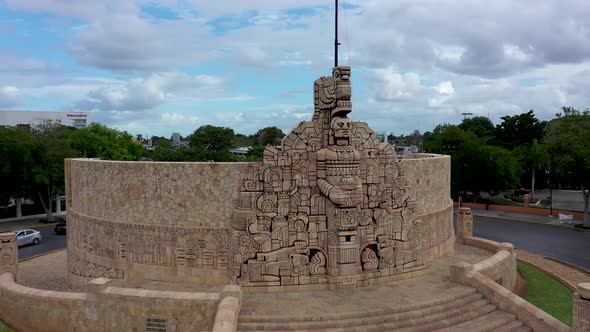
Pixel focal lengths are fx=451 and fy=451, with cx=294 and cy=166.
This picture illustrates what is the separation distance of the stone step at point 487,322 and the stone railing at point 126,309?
19.6 feet

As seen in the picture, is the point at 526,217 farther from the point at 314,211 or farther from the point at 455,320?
the point at 314,211

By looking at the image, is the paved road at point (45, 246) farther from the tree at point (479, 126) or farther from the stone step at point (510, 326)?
the tree at point (479, 126)

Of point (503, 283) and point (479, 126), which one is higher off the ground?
point (479, 126)

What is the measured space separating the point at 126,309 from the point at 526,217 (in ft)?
105

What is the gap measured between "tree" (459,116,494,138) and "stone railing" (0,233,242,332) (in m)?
57.8

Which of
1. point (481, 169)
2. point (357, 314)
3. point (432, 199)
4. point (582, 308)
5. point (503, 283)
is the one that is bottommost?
point (503, 283)

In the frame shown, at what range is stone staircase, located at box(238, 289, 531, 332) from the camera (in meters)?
11.8

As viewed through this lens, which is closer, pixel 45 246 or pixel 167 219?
pixel 167 219

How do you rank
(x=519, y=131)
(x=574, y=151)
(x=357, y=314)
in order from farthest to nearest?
1. (x=519, y=131)
2. (x=574, y=151)
3. (x=357, y=314)

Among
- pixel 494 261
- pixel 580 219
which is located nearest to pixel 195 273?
pixel 494 261

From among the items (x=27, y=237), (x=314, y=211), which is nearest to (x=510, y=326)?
(x=314, y=211)

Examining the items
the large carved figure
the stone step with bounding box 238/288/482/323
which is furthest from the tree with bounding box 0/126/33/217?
the stone step with bounding box 238/288/482/323

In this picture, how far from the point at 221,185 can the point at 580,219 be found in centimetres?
3031

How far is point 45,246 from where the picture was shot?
1030 inches
